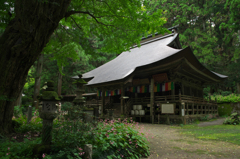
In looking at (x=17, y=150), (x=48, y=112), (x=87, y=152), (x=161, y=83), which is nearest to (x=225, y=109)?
(x=161, y=83)

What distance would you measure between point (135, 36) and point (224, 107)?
51.5ft

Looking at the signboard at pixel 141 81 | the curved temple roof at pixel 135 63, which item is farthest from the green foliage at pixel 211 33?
the signboard at pixel 141 81

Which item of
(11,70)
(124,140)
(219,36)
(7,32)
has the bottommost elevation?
(124,140)

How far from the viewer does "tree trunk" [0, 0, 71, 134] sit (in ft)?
11.4

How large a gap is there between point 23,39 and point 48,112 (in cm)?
163

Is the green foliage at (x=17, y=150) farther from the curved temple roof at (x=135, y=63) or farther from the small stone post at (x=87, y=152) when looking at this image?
the curved temple roof at (x=135, y=63)

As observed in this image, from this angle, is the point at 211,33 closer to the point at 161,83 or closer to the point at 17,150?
the point at 161,83

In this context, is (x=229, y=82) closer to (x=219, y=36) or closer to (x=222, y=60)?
(x=222, y=60)

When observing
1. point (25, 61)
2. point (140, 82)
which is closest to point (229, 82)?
point (140, 82)

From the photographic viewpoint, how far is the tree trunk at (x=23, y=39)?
137 inches

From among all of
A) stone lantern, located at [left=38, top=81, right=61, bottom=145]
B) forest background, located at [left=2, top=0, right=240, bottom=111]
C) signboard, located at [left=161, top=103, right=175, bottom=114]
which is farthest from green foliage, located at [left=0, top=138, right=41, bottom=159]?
forest background, located at [left=2, top=0, right=240, bottom=111]

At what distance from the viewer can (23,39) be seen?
135 inches

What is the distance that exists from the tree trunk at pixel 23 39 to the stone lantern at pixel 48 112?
24.9 inches

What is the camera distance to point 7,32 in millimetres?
3752
